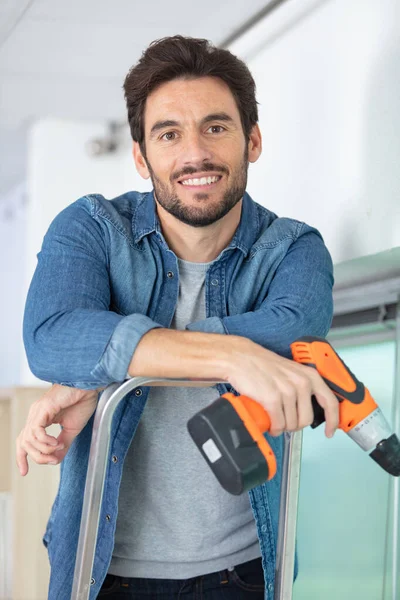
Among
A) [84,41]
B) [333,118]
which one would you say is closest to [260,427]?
[333,118]

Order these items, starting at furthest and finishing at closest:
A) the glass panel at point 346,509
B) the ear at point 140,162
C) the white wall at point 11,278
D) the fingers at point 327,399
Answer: the white wall at point 11,278, the glass panel at point 346,509, the ear at point 140,162, the fingers at point 327,399

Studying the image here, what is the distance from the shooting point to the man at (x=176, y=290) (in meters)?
1.57

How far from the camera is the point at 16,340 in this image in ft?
21.0

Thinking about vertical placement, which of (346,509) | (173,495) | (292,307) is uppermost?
(292,307)

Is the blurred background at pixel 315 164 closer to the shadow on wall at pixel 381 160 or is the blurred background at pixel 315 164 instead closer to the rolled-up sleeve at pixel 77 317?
the shadow on wall at pixel 381 160

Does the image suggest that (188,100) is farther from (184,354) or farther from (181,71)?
(184,354)

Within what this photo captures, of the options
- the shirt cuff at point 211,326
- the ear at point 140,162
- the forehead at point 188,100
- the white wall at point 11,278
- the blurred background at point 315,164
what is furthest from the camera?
the white wall at point 11,278

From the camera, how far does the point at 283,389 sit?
3.95ft

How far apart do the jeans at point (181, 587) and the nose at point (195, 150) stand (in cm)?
80

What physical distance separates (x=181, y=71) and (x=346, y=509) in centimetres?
164

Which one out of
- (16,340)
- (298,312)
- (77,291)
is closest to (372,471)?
(298,312)

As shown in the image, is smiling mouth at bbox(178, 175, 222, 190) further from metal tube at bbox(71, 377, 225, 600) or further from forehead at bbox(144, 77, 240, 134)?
metal tube at bbox(71, 377, 225, 600)

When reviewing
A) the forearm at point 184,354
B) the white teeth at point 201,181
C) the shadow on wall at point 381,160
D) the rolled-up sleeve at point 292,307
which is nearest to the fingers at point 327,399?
the forearm at point 184,354

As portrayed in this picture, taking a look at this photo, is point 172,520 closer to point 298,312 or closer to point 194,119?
point 298,312
